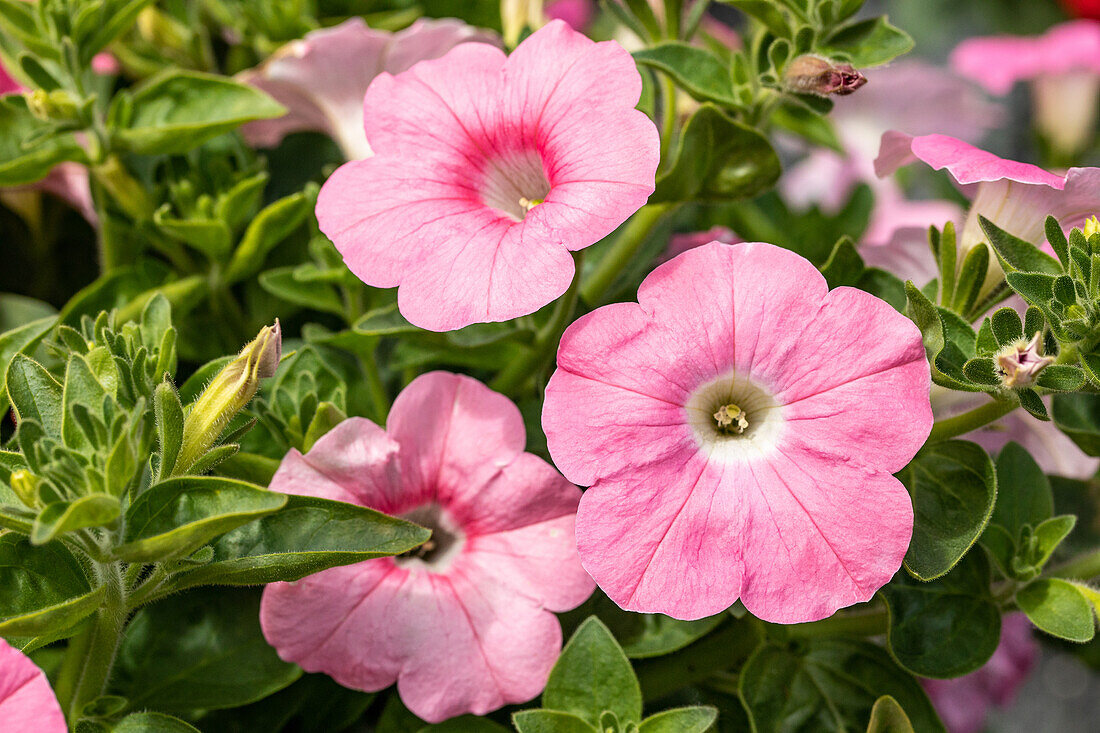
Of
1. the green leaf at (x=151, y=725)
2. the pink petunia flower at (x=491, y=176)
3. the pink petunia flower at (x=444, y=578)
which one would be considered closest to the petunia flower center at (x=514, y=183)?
the pink petunia flower at (x=491, y=176)

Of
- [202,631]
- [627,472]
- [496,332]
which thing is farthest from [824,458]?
[202,631]

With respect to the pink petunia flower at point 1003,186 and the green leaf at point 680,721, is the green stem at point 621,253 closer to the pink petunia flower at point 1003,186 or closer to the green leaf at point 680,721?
the pink petunia flower at point 1003,186

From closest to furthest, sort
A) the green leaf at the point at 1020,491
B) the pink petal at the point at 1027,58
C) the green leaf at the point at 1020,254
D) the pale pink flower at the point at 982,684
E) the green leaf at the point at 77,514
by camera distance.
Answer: the green leaf at the point at 77,514 → the green leaf at the point at 1020,254 → the green leaf at the point at 1020,491 → the pale pink flower at the point at 982,684 → the pink petal at the point at 1027,58

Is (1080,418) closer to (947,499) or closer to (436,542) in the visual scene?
(947,499)

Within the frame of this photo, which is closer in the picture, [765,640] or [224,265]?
[765,640]

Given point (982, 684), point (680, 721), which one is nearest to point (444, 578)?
point (680, 721)

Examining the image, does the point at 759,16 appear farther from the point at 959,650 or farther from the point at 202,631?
the point at 202,631

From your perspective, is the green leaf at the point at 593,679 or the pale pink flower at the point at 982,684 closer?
the green leaf at the point at 593,679
